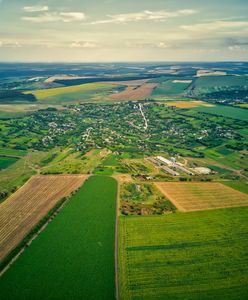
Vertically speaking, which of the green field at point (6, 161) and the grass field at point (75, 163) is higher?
the green field at point (6, 161)

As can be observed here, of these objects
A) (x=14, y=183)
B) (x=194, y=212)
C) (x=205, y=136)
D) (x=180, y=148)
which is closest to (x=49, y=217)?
(x=14, y=183)

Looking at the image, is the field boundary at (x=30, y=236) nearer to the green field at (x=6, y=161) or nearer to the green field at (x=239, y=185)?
the green field at (x=6, y=161)

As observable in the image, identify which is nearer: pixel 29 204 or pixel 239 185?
pixel 29 204

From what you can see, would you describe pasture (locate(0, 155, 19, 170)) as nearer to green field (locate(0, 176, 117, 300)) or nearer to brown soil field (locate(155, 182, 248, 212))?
green field (locate(0, 176, 117, 300))

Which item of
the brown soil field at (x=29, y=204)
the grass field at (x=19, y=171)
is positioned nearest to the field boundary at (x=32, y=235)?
the brown soil field at (x=29, y=204)

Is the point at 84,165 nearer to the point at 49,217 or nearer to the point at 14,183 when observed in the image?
the point at 14,183

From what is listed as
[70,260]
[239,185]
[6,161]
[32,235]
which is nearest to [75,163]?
[6,161]

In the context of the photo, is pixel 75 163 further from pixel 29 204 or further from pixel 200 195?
pixel 200 195
